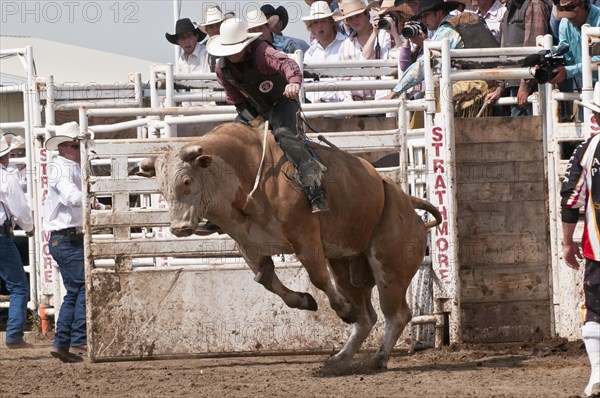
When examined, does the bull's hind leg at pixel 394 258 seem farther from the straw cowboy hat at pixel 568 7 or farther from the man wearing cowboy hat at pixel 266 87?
the straw cowboy hat at pixel 568 7

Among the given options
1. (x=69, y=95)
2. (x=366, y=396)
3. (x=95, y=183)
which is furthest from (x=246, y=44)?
(x=69, y=95)

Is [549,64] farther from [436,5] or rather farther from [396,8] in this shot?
[396,8]

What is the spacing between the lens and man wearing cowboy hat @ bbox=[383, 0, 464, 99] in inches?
427

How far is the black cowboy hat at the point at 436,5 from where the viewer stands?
38.3 ft

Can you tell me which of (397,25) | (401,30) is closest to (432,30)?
(401,30)

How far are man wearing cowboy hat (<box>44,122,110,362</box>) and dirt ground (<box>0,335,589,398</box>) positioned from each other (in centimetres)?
26

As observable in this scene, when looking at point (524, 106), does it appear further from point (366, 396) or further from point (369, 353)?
point (366, 396)

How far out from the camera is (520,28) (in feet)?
37.4

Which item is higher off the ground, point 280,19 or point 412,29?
point 280,19

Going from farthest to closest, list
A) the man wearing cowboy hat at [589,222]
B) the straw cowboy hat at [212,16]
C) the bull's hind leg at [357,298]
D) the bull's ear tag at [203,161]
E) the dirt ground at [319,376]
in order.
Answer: the straw cowboy hat at [212,16] < the bull's hind leg at [357,298] < the bull's ear tag at [203,161] < the dirt ground at [319,376] < the man wearing cowboy hat at [589,222]

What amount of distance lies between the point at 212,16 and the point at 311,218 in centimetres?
547

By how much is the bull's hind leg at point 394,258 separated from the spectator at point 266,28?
11.3 ft

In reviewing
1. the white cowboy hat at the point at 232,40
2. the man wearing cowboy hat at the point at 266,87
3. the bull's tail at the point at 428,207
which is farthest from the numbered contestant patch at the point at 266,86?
the bull's tail at the point at 428,207

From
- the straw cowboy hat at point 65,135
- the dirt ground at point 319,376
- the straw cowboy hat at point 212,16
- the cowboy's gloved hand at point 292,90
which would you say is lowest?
the dirt ground at point 319,376
